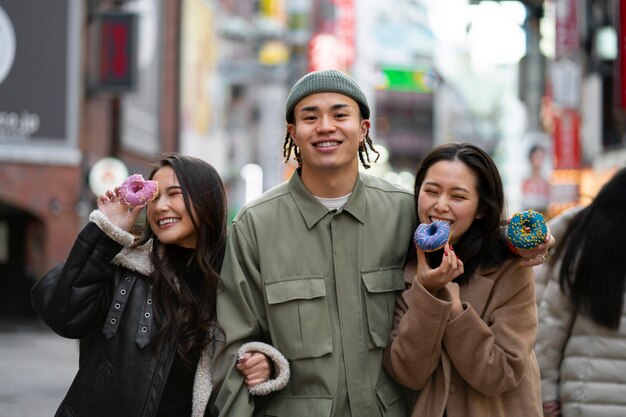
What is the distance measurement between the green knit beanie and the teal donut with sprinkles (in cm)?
85

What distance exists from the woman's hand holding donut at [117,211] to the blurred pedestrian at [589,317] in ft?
6.52

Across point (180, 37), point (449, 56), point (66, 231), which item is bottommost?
point (66, 231)

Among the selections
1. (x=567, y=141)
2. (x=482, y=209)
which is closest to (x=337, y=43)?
(x=567, y=141)

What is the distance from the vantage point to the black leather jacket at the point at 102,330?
390 cm

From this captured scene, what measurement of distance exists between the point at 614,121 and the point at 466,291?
20205 mm

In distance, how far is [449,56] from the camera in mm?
113062

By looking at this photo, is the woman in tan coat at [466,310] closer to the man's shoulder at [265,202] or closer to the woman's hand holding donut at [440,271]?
the woman's hand holding donut at [440,271]

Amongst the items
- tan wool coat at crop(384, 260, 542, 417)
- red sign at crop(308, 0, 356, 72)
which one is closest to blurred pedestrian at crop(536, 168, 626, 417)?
tan wool coat at crop(384, 260, 542, 417)

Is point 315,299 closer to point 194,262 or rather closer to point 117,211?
point 194,262

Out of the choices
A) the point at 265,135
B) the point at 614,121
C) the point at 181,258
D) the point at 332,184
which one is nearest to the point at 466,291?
the point at 332,184

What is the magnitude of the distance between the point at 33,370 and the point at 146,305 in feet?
40.2

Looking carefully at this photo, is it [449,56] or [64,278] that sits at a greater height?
[449,56]

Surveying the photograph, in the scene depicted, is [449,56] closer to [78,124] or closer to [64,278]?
[78,124]

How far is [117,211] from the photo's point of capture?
4.06 m
